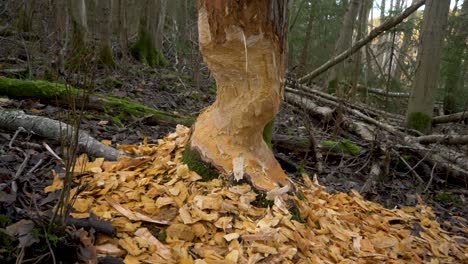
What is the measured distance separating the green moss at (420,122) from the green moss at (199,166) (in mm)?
4592

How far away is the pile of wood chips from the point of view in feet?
6.24

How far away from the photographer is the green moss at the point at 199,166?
2.40 m

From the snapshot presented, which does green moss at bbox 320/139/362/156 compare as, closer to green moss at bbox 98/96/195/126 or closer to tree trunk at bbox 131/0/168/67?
green moss at bbox 98/96/195/126

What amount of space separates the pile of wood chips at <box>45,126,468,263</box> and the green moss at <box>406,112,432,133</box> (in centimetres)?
333

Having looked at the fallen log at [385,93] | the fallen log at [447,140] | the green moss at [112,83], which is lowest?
the fallen log at [447,140]

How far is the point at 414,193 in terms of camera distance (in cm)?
411

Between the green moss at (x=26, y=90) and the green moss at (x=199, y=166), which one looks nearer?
the green moss at (x=199, y=166)

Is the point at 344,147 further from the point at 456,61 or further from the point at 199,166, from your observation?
the point at 456,61

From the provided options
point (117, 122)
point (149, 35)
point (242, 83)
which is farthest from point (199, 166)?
point (149, 35)

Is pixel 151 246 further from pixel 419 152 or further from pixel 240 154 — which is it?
pixel 419 152

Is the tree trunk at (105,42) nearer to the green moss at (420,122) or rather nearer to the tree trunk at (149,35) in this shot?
the tree trunk at (149,35)

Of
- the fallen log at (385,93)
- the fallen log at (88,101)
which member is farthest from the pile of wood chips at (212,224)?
the fallen log at (385,93)

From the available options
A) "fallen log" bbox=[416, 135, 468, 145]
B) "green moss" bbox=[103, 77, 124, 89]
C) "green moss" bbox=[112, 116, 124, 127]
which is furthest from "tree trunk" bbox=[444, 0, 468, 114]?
"green moss" bbox=[112, 116, 124, 127]

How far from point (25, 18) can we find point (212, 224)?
7649 millimetres
